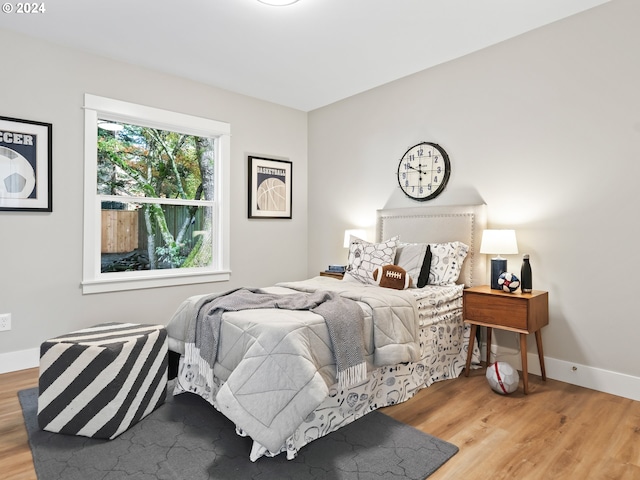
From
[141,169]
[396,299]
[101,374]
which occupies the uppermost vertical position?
[141,169]

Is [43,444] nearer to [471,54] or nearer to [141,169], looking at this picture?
[141,169]

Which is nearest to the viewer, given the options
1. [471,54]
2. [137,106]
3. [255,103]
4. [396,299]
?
[396,299]

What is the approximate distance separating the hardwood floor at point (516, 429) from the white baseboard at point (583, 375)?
70 mm

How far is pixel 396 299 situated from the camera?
252 centimetres

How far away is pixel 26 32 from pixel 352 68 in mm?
2676

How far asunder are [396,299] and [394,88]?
97.9 inches

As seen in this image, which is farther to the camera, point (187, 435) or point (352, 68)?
point (352, 68)

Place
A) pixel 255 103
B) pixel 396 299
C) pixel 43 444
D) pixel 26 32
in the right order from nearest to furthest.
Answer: pixel 43 444, pixel 396 299, pixel 26 32, pixel 255 103

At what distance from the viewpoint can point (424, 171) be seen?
3.78 meters

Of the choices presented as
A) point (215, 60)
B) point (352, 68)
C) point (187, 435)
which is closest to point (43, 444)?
point (187, 435)

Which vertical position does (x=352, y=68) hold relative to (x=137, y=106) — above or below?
above

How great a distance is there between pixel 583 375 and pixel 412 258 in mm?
1465

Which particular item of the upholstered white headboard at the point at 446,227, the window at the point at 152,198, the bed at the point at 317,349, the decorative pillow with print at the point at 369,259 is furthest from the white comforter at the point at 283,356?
the window at the point at 152,198

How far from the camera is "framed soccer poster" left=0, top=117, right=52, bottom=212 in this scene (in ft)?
9.89
